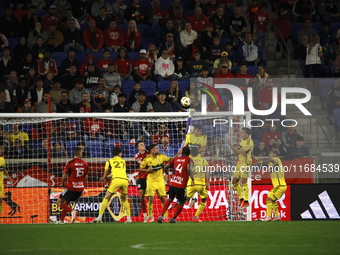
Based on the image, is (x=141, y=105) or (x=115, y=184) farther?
(x=141, y=105)

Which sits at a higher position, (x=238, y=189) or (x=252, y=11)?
(x=252, y=11)

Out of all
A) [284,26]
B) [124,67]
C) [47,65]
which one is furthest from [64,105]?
[284,26]

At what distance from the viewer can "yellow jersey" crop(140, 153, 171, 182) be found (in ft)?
49.8

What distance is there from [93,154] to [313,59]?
7416 mm

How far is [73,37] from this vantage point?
65.0ft

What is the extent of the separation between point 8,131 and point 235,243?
28.1 feet

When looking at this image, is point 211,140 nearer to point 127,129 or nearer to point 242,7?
point 127,129

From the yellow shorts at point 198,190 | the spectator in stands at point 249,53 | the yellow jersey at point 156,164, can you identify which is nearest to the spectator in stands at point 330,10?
the spectator in stands at point 249,53

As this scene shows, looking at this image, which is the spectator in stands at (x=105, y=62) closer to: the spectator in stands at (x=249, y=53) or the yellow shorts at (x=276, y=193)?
the spectator in stands at (x=249, y=53)

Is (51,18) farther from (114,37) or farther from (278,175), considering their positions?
(278,175)

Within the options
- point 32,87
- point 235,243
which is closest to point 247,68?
point 32,87

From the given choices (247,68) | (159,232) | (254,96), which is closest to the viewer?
(159,232)

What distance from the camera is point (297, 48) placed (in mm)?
20312

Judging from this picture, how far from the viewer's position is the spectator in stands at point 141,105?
57.8 feet
